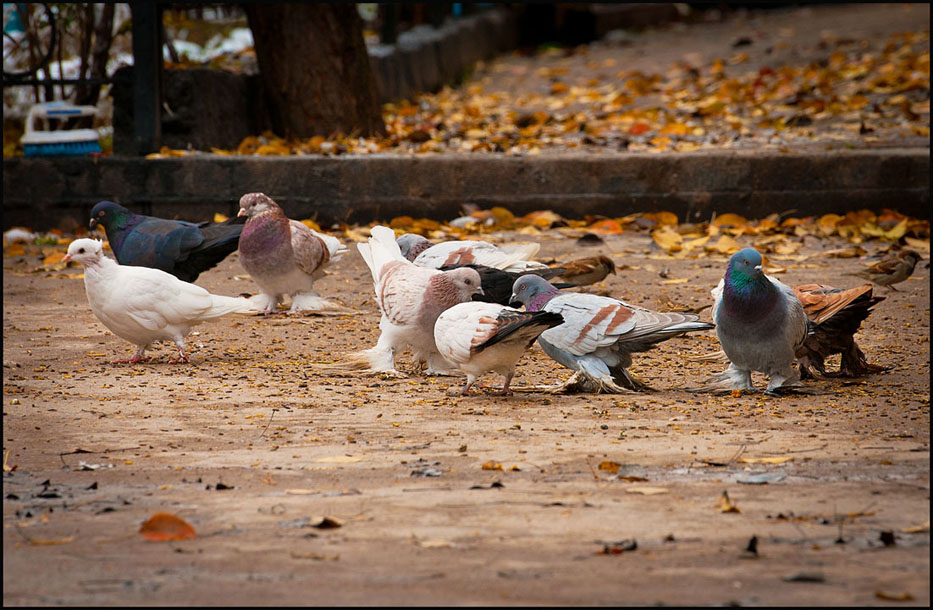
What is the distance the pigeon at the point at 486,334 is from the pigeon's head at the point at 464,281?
339 millimetres

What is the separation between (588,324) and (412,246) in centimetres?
164

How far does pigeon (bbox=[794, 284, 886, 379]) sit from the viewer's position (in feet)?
14.5

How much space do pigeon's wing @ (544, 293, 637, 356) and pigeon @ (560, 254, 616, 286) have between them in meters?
1.38

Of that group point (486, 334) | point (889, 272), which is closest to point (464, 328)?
point (486, 334)

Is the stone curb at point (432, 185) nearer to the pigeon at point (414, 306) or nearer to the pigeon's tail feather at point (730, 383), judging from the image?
the pigeon at point (414, 306)

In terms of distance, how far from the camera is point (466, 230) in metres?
7.86

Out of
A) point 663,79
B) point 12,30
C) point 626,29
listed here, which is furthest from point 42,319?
point 626,29

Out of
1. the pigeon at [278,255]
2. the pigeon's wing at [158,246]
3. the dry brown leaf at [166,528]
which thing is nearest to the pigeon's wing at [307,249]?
the pigeon at [278,255]

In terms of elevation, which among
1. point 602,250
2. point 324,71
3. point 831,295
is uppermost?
point 324,71

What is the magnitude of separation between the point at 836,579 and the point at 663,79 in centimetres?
1236

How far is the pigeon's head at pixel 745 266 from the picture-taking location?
412 centimetres

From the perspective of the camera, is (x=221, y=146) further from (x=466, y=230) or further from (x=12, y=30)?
(x=12, y=30)

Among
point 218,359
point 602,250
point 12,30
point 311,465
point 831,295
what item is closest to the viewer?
point 311,465

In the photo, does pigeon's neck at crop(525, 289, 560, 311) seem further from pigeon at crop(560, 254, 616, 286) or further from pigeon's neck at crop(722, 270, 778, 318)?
pigeon at crop(560, 254, 616, 286)
